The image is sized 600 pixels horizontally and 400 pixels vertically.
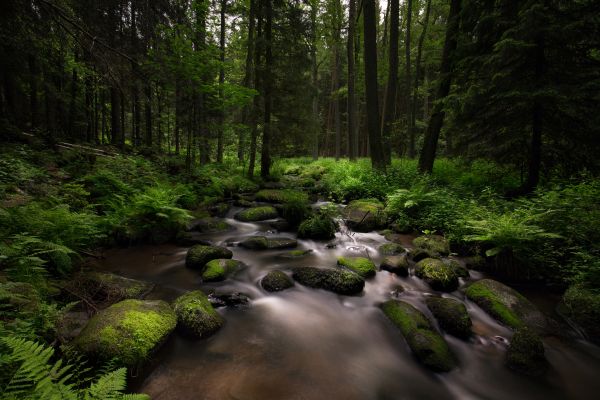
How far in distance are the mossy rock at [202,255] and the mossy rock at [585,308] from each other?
6.39 metres

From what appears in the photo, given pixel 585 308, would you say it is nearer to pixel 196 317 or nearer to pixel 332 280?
pixel 332 280

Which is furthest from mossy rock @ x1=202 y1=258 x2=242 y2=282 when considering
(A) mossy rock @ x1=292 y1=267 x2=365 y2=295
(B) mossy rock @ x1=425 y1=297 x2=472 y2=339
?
(B) mossy rock @ x1=425 y1=297 x2=472 y2=339

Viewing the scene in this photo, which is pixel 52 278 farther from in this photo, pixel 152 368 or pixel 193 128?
pixel 193 128

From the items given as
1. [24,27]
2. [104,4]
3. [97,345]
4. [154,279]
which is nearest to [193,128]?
[104,4]

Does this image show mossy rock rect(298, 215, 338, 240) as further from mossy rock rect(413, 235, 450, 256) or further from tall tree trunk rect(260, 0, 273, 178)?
tall tree trunk rect(260, 0, 273, 178)

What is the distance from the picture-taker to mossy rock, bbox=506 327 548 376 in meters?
3.71

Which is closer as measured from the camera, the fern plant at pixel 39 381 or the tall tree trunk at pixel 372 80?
the fern plant at pixel 39 381

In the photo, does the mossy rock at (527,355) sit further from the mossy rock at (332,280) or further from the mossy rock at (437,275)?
the mossy rock at (332,280)

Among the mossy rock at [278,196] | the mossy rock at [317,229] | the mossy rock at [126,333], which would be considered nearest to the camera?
the mossy rock at [126,333]

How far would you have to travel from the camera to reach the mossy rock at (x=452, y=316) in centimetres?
435

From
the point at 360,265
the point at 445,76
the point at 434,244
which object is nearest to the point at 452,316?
the point at 360,265

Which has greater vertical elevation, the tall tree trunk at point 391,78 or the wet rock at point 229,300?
Answer: the tall tree trunk at point 391,78

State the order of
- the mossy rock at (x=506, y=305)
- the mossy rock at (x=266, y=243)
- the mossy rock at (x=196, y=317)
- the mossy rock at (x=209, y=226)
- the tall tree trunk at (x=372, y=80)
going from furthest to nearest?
the tall tree trunk at (x=372, y=80)
the mossy rock at (x=209, y=226)
the mossy rock at (x=266, y=243)
the mossy rock at (x=506, y=305)
the mossy rock at (x=196, y=317)

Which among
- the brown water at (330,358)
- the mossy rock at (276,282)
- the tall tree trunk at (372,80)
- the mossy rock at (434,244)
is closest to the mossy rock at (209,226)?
the brown water at (330,358)
